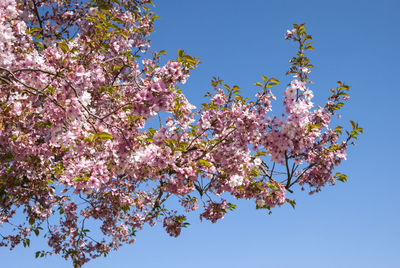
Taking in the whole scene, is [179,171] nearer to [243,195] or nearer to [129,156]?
[129,156]

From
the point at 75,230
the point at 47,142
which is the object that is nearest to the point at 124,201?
the point at 75,230

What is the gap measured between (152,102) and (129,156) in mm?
1068

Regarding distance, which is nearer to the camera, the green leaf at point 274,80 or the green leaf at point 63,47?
the green leaf at point 63,47

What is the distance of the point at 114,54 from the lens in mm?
7676

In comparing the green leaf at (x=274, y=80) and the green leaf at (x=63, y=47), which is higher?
the green leaf at (x=63, y=47)

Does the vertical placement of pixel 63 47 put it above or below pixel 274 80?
above

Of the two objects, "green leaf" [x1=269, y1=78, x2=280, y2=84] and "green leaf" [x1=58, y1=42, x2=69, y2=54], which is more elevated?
"green leaf" [x1=58, y1=42, x2=69, y2=54]

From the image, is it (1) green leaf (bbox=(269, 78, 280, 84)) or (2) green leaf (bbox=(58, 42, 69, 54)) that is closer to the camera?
(2) green leaf (bbox=(58, 42, 69, 54))

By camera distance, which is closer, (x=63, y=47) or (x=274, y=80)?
(x=63, y=47)

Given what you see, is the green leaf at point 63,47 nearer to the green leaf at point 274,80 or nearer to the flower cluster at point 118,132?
the flower cluster at point 118,132

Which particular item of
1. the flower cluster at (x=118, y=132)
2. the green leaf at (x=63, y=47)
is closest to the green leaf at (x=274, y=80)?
the flower cluster at (x=118, y=132)

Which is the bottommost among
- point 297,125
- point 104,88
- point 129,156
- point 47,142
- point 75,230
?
point 297,125

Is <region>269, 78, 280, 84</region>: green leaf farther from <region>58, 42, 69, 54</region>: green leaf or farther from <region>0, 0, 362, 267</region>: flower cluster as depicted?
<region>58, 42, 69, 54</region>: green leaf

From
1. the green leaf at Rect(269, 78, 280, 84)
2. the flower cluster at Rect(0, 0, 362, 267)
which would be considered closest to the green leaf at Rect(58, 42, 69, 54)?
the flower cluster at Rect(0, 0, 362, 267)
